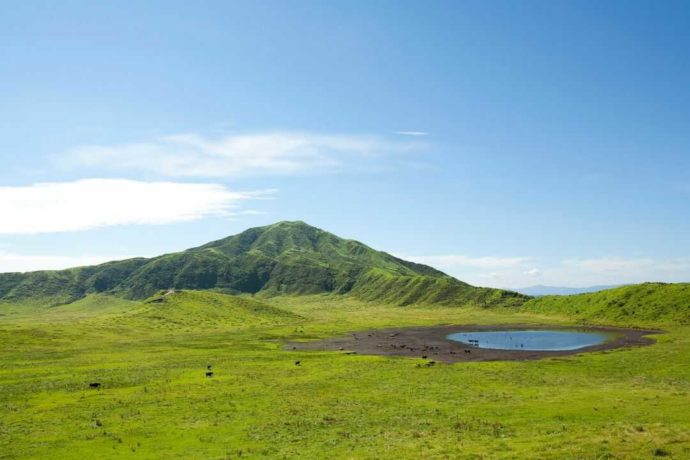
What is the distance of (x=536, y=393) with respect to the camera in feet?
204

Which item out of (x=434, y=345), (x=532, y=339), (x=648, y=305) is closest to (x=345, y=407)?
(x=434, y=345)

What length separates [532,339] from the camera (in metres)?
143

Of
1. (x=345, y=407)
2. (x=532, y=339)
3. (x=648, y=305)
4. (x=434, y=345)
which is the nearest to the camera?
(x=345, y=407)

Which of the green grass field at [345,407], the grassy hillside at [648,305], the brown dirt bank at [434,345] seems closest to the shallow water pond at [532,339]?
the brown dirt bank at [434,345]

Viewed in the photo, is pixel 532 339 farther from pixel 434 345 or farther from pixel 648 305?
pixel 648 305

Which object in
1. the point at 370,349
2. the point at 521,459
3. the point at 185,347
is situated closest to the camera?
the point at 521,459

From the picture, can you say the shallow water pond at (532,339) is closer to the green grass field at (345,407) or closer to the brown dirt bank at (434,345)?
the brown dirt bank at (434,345)

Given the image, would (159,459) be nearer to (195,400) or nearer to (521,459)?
(195,400)

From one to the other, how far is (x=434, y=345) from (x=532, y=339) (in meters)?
34.7

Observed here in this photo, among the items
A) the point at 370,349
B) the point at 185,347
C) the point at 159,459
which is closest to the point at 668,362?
the point at 370,349

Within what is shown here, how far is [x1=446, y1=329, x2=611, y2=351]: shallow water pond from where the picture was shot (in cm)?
12377

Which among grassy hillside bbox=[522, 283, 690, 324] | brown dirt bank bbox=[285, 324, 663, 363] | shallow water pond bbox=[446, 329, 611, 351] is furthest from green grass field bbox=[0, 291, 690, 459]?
grassy hillside bbox=[522, 283, 690, 324]

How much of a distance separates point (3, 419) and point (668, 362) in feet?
332

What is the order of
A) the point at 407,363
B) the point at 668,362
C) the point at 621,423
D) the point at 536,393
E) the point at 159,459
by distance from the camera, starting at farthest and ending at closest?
the point at 407,363, the point at 668,362, the point at 536,393, the point at 621,423, the point at 159,459
